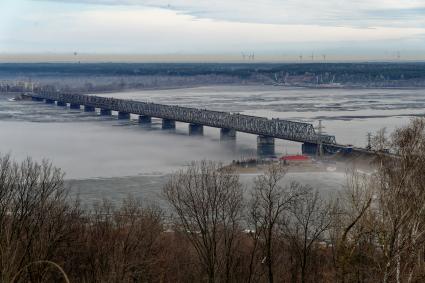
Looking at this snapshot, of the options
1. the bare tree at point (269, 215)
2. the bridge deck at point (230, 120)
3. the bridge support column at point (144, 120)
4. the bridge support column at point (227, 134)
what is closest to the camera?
the bare tree at point (269, 215)

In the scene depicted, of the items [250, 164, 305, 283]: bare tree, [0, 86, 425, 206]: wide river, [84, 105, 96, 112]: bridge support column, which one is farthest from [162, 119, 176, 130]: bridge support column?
[250, 164, 305, 283]: bare tree

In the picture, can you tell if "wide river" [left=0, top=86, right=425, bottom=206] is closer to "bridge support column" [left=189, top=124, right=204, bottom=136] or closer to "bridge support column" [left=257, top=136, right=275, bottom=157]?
"bridge support column" [left=257, top=136, right=275, bottom=157]

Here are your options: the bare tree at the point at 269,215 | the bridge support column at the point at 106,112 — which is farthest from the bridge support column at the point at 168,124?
the bare tree at the point at 269,215

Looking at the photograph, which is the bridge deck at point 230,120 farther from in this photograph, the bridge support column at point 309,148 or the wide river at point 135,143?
the wide river at point 135,143

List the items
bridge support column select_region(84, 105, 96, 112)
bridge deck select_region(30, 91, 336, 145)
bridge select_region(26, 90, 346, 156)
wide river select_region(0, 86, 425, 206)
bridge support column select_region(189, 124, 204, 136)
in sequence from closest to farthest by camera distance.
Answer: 1. wide river select_region(0, 86, 425, 206)
2. bridge select_region(26, 90, 346, 156)
3. bridge deck select_region(30, 91, 336, 145)
4. bridge support column select_region(189, 124, 204, 136)
5. bridge support column select_region(84, 105, 96, 112)

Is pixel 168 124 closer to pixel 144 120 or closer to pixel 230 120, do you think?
pixel 144 120

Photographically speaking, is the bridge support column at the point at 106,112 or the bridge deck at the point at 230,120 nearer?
the bridge deck at the point at 230,120

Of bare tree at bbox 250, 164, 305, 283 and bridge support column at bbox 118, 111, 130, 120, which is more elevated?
bare tree at bbox 250, 164, 305, 283

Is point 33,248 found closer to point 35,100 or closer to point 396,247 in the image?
point 396,247

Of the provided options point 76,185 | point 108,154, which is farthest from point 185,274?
point 108,154

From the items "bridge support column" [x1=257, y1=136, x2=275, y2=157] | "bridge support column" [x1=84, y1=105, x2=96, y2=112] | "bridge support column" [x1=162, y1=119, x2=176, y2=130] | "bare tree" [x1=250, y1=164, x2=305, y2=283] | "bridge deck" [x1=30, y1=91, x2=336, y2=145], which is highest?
"bare tree" [x1=250, y1=164, x2=305, y2=283]
